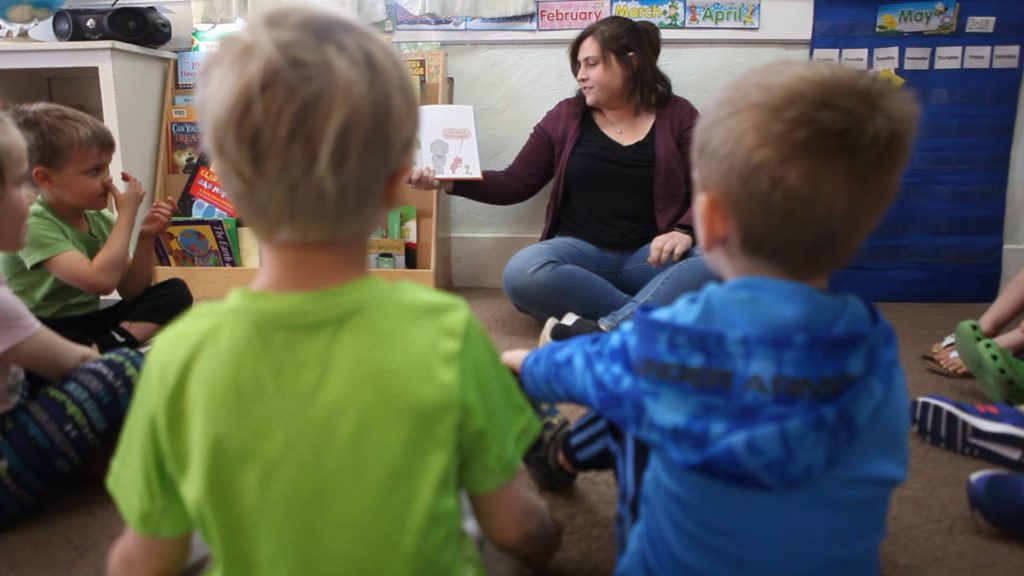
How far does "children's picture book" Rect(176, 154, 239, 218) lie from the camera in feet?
6.98

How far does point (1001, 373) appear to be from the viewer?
1.29 metres

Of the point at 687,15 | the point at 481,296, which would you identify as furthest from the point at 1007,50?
the point at 481,296

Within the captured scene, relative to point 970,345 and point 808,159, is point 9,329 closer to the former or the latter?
point 808,159

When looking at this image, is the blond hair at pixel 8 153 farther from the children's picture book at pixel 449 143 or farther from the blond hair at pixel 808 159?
the children's picture book at pixel 449 143

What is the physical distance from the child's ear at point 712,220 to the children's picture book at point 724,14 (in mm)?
1627

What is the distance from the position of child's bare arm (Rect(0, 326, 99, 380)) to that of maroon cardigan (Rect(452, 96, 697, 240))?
45.9 inches

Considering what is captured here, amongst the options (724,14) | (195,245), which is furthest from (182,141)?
(724,14)

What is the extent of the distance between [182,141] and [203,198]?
191mm

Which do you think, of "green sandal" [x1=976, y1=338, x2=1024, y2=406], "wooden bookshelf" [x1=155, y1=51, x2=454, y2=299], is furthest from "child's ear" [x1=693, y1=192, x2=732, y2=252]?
"wooden bookshelf" [x1=155, y1=51, x2=454, y2=299]

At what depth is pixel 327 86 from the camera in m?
0.49

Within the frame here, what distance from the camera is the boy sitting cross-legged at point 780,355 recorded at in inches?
22.4

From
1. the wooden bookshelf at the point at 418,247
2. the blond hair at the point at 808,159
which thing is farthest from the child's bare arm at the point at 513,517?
the wooden bookshelf at the point at 418,247

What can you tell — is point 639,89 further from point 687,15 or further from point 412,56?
point 412,56

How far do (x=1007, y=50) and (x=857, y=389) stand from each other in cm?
194
